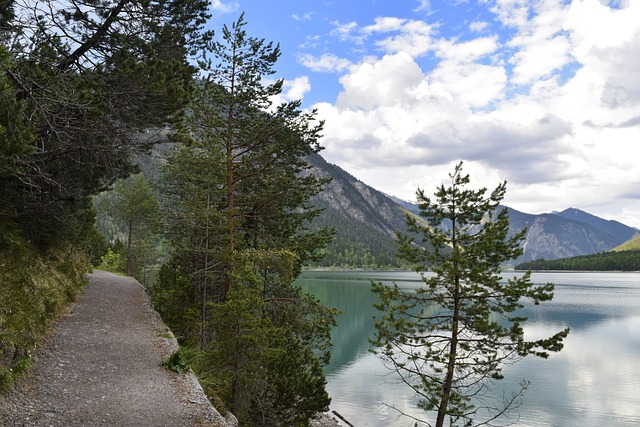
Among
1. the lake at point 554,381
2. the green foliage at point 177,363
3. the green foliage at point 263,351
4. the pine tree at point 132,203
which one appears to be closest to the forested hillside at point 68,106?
the green foliage at point 177,363

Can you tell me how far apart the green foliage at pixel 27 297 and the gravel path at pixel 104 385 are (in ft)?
1.16

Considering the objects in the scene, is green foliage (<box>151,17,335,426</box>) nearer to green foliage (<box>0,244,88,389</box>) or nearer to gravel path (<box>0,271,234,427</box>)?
gravel path (<box>0,271,234,427</box>)

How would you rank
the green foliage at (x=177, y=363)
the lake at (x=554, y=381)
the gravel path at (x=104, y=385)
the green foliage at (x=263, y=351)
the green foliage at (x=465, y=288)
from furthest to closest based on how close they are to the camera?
the lake at (x=554, y=381) → the green foliage at (x=465, y=288) → the green foliage at (x=263, y=351) → the green foliage at (x=177, y=363) → the gravel path at (x=104, y=385)

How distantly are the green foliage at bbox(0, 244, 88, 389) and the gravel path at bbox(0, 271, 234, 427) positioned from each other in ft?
1.16

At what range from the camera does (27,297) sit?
1072 centimetres

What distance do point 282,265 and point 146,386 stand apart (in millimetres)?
6350

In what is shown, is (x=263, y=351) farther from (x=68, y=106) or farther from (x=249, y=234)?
(x=68, y=106)

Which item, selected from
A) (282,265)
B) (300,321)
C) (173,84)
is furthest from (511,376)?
(173,84)

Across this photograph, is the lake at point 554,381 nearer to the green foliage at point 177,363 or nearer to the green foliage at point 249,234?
the green foliage at point 249,234

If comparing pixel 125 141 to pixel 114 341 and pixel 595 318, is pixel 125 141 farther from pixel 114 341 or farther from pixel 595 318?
pixel 595 318

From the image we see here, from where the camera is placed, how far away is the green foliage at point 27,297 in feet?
25.7

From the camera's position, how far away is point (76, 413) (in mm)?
6863

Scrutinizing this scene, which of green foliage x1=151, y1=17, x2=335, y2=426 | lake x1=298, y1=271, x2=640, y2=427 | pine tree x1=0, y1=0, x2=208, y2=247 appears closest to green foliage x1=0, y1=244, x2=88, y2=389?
pine tree x1=0, y1=0, x2=208, y2=247

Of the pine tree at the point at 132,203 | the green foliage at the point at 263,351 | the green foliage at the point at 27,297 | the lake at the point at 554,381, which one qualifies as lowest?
the lake at the point at 554,381
